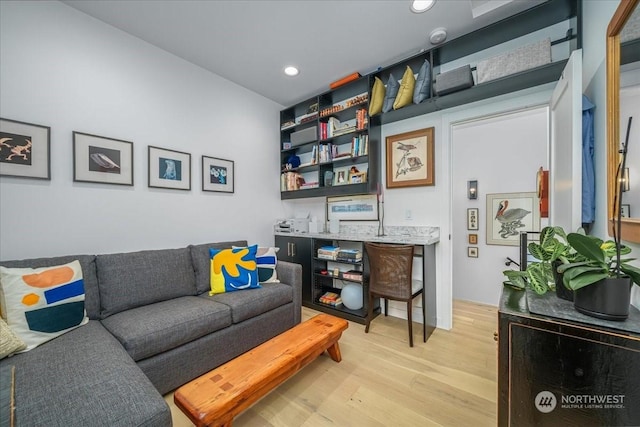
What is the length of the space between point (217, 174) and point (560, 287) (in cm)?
288

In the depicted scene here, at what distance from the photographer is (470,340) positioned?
221cm

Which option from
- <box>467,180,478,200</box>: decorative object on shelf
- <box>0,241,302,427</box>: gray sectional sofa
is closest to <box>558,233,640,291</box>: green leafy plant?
<box>0,241,302,427</box>: gray sectional sofa

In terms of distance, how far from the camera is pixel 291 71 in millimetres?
2662

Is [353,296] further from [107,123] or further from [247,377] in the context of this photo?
[107,123]

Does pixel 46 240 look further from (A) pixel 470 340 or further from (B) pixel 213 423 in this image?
(A) pixel 470 340

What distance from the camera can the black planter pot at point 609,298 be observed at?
0.81m

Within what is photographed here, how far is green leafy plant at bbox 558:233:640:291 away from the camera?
821 millimetres

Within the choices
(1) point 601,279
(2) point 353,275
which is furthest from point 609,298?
(2) point 353,275

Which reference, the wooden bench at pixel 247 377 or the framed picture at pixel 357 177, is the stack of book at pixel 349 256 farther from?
the wooden bench at pixel 247 377

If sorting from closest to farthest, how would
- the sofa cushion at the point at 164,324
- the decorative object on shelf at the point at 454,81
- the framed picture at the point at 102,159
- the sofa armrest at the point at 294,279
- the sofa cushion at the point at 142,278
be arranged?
1. the sofa cushion at the point at 164,324
2. the sofa cushion at the point at 142,278
3. the framed picture at the point at 102,159
4. the decorative object on shelf at the point at 454,81
5. the sofa armrest at the point at 294,279

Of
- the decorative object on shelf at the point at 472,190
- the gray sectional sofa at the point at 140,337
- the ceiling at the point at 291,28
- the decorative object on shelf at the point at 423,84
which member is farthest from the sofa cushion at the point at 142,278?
the decorative object on shelf at the point at 472,190

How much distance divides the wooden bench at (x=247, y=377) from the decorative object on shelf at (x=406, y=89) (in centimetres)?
212

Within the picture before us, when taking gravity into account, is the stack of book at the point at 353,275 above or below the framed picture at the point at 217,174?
below

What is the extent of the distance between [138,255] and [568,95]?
316 cm
